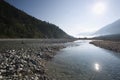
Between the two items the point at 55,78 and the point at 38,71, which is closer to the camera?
the point at 55,78

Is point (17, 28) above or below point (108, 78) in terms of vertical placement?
above

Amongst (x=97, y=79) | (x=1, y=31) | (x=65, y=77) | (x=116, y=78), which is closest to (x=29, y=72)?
(x=65, y=77)

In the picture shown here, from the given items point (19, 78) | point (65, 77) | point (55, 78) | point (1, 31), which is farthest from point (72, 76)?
point (1, 31)

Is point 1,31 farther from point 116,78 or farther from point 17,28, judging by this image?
point 116,78

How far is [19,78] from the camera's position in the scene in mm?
13164

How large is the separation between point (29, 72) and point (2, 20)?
633 ft

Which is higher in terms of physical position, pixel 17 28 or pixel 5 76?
pixel 17 28

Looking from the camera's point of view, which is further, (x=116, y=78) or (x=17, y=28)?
(x=17, y=28)

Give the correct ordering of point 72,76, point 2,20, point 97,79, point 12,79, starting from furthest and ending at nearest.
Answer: point 2,20 < point 72,76 < point 97,79 < point 12,79

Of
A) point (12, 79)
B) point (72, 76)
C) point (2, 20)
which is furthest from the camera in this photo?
point (2, 20)

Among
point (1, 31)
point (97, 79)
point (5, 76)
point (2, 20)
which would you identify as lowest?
point (97, 79)

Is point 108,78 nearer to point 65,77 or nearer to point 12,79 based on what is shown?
point 65,77

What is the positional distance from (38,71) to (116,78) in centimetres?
970

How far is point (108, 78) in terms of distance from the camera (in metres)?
15.8
